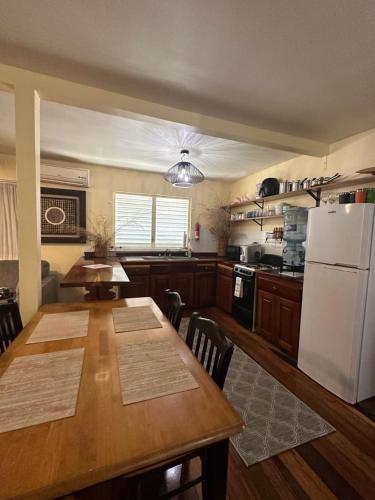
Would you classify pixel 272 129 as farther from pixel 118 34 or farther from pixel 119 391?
pixel 119 391

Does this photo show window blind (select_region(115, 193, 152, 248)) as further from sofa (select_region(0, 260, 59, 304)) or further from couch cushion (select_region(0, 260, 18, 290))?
couch cushion (select_region(0, 260, 18, 290))

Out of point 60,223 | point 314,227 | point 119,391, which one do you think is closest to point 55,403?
point 119,391

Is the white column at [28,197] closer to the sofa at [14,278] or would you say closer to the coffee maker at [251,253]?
the sofa at [14,278]

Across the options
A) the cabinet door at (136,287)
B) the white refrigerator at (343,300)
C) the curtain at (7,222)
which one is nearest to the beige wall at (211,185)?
the curtain at (7,222)

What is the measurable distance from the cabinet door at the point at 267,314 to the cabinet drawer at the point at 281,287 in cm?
7

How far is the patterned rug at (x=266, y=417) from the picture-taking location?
1467 mm

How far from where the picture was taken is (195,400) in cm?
81

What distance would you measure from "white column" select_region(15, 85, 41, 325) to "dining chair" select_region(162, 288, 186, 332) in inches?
38.8

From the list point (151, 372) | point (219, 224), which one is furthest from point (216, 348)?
point (219, 224)

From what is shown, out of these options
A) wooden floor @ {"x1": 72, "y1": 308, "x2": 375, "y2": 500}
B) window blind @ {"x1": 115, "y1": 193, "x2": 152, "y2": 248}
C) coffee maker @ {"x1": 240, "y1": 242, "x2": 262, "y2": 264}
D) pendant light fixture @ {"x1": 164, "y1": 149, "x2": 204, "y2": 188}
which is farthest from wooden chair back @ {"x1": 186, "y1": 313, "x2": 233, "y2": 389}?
window blind @ {"x1": 115, "y1": 193, "x2": 152, "y2": 248}

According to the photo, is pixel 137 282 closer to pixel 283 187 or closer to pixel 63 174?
pixel 63 174

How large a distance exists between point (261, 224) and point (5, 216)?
3.98 meters

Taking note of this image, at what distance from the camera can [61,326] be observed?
1.36 m

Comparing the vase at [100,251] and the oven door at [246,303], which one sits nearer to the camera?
the oven door at [246,303]
